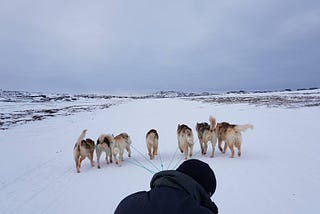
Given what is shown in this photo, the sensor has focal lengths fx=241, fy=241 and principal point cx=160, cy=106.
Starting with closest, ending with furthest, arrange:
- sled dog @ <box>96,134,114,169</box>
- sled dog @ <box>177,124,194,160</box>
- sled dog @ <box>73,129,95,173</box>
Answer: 1. sled dog @ <box>73,129,95,173</box>
2. sled dog @ <box>96,134,114,169</box>
3. sled dog @ <box>177,124,194,160</box>

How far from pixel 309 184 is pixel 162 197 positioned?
4.40m

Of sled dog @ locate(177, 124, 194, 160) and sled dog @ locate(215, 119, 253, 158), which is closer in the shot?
sled dog @ locate(215, 119, 253, 158)

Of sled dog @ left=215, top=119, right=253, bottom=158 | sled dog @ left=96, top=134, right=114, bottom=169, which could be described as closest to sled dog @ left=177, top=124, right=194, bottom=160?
sled dog @ left=215, top=119, right=253, bottom=158

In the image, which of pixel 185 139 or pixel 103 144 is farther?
pixel 185 139

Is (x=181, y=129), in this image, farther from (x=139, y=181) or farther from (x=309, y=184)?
(x=309, y=184)

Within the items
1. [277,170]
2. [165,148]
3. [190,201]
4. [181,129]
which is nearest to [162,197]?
[190,201]

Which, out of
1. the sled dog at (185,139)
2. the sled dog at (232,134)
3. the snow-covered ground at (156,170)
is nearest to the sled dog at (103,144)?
the snow-covered ground at (156,170)

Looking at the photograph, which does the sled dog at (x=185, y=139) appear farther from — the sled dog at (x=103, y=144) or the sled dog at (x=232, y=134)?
the sled dog at (x=103, y=144)

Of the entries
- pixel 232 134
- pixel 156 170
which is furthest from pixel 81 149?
pixel 232 134

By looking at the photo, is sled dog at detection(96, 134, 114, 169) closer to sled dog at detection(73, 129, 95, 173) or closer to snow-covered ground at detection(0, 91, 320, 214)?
sled dog at detection(73, 129, 95, 173)

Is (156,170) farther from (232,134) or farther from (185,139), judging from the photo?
(232,134)

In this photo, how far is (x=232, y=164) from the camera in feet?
19.9

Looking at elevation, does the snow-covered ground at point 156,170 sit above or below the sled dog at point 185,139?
below

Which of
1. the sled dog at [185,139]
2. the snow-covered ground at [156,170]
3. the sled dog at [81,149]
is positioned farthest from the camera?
the sled dog at [185,139]
